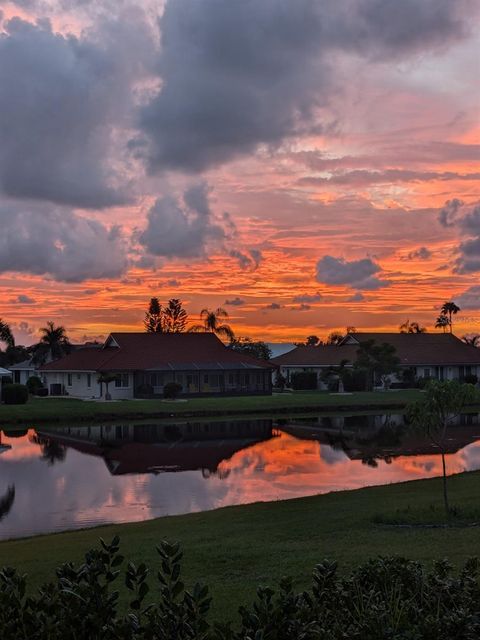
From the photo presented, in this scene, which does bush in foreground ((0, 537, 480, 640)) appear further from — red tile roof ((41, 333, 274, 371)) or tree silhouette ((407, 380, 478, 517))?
red tile roof ((41, 333, 274, 371))

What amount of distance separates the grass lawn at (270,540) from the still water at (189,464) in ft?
10.4

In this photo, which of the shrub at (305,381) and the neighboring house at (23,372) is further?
the neighboring house at (23,372)

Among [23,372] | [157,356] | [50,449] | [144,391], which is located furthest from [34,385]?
[50,449]

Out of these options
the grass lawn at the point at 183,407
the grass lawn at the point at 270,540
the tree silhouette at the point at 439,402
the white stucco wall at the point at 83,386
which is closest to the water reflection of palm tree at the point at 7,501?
the grass lawn at the point at 270,540

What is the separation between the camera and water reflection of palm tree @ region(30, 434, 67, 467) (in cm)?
3500

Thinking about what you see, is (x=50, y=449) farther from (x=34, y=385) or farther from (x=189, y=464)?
(x=34, y=385)

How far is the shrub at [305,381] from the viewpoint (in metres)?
77.6

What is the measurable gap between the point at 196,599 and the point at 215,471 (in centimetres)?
2518

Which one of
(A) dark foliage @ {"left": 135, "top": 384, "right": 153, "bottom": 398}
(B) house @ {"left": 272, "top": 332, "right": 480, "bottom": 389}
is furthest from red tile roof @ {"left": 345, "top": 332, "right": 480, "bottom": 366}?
(A) dark foliage @ {"left": 135, "top": 384, "right": 153, "bottom": 398}

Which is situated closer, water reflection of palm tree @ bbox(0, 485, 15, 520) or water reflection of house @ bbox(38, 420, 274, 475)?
water reflection of palm tree @ bbox(0, 485, 15, 520)

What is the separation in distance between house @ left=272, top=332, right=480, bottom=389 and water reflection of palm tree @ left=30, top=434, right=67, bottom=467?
39526 millimetres

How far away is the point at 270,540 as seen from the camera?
15422 mm

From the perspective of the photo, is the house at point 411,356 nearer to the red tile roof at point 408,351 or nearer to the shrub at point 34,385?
the red tile roof at point 408,351

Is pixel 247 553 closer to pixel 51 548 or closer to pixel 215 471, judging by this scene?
pixel 51 548
